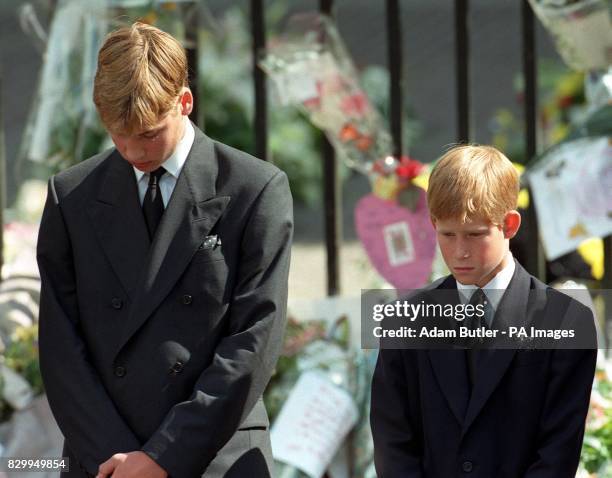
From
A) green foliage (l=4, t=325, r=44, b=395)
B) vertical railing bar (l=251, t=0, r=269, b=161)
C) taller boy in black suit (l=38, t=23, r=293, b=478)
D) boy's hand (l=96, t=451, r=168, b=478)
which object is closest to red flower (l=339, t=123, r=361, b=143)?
vertical railing bar (l=251, t=0, r=269, b=161)

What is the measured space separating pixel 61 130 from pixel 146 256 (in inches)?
66.3

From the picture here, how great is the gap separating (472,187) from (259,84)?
5.68ft

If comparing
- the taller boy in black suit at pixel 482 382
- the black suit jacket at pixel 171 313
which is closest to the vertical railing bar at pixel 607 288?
the taller boy in black suit at pixel 482 382

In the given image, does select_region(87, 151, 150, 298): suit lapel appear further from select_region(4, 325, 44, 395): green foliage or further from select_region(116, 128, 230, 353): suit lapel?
select_region(4, 325, 44, 395): green foliage

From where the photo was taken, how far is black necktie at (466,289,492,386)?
248 centimetres

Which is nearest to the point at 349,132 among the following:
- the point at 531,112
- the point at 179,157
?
the point at 531,112

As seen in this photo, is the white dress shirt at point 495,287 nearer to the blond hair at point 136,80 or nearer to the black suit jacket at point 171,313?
the black suit jacket at point 171,313

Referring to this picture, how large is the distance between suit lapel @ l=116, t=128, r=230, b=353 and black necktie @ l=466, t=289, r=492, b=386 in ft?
1.75

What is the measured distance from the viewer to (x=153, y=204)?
2.58 meters

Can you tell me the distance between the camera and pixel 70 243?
2.60 meters

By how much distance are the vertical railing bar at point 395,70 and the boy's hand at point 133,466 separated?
1832mm

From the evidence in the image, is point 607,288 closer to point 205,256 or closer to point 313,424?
point 313,424

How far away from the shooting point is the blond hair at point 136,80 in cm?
239

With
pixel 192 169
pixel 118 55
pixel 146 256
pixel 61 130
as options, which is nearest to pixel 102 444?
pixel 146 256
